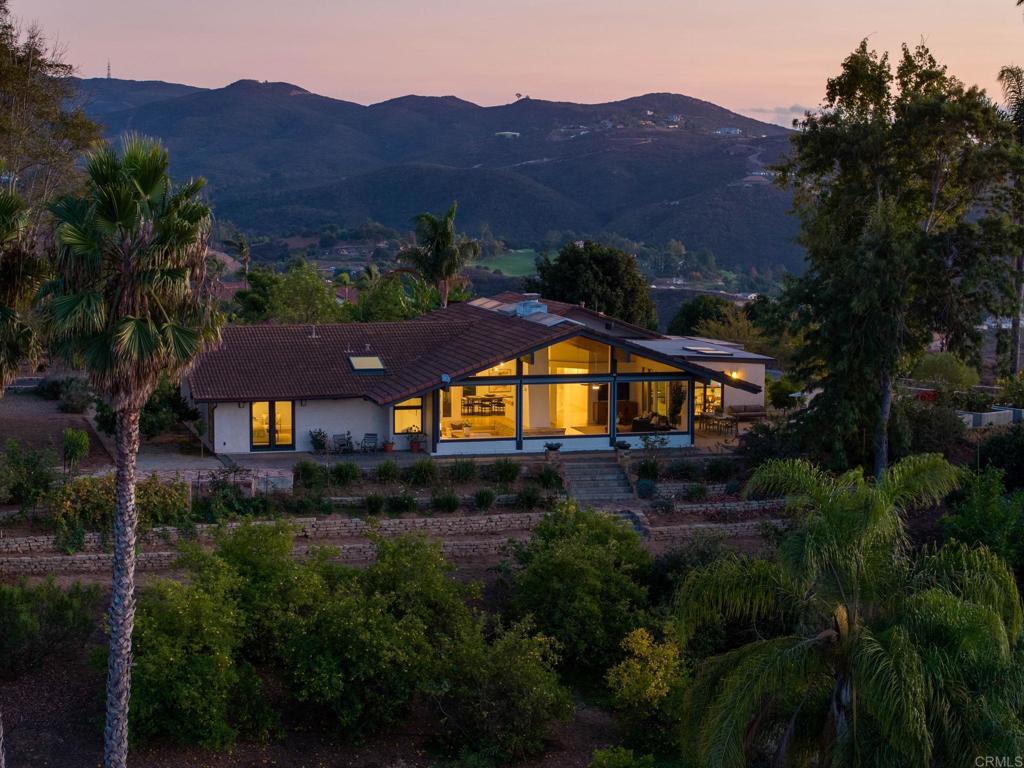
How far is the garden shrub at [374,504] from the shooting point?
28.5 metres

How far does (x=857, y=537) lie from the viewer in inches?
517

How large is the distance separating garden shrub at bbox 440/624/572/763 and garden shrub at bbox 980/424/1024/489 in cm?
1790

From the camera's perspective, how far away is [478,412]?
113 ft

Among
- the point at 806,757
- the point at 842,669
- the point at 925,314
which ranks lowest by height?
the point at 806,757

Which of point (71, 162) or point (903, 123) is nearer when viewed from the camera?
point (903, 123)

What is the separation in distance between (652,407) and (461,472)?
8168 mm

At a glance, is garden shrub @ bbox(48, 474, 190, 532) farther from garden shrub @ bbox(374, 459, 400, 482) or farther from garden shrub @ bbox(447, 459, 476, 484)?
garden shrub @ bbox(447, 459, 476, 484)

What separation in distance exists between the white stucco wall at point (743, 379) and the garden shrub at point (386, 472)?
11.6m

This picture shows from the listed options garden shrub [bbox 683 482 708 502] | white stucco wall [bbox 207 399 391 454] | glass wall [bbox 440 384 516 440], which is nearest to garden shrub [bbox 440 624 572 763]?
garden shrub [bbox 683 482 708 502]

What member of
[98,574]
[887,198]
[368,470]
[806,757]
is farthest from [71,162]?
[806,757]

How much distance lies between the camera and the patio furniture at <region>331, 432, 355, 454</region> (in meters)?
32.9

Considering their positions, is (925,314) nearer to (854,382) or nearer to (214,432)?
(854,382)

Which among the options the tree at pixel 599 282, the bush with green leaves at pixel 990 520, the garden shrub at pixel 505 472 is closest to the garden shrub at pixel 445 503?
the garden shrub at pixel 505 472

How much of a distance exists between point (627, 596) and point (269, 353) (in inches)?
612
